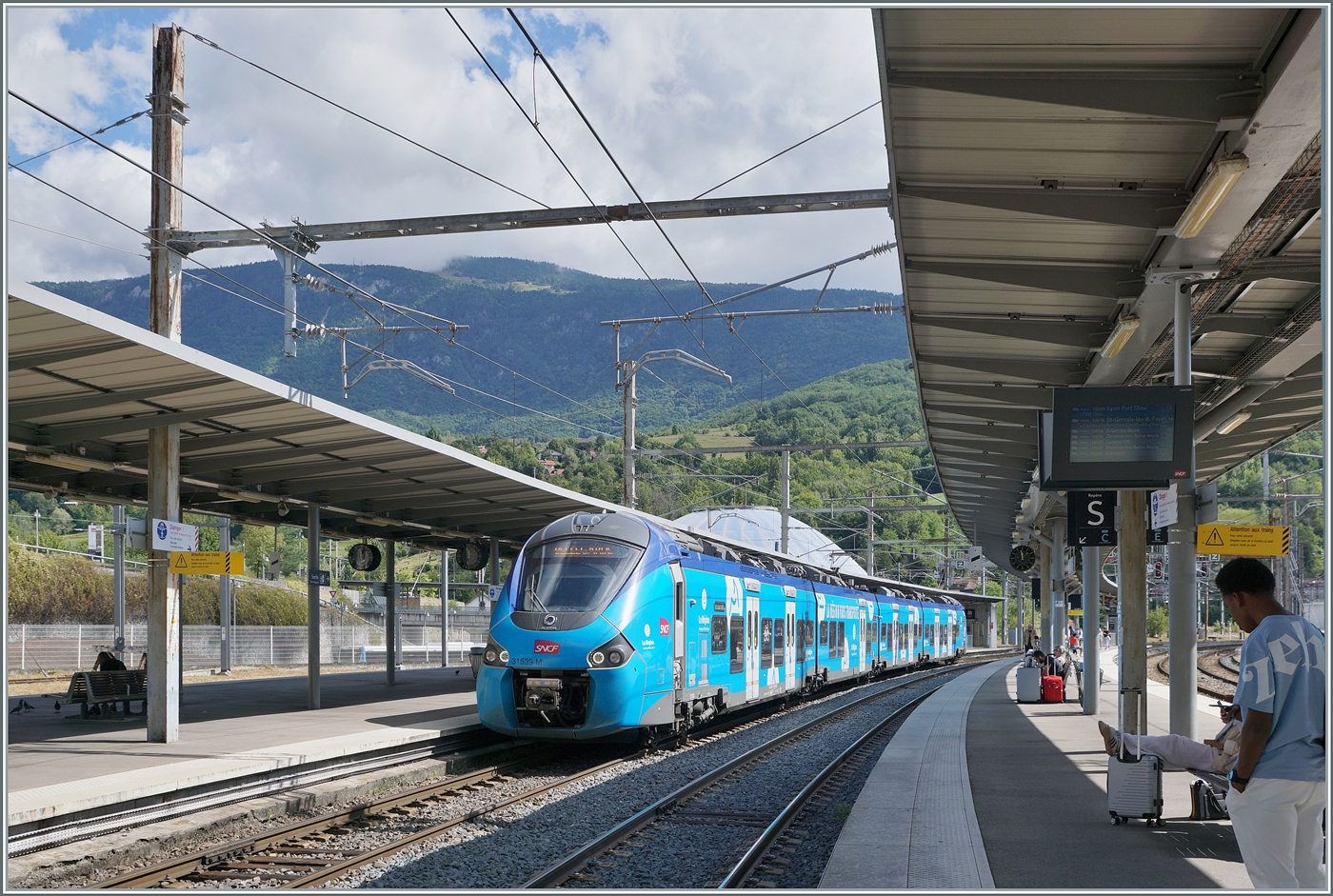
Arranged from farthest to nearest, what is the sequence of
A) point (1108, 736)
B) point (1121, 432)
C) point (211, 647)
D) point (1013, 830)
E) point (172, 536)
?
1. point (211, 647)
2. point (172, 536)
3. point (1121, 432)
4. point (1013, 830)
5. point (1108, 736)

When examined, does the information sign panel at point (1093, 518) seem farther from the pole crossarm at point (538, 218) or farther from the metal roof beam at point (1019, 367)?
the pole crossarm at point (538, 218)

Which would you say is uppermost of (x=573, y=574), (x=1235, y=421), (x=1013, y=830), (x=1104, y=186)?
(x=1104, y=186)

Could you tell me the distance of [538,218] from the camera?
49.8 feet

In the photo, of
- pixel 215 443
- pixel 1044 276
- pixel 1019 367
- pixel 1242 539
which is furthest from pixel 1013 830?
pixel 215 443

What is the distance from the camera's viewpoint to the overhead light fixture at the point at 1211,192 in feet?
24.5

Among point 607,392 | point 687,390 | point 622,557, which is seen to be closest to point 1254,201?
point 622,557

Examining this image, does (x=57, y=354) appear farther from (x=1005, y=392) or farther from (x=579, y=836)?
(x=1005, y=392)

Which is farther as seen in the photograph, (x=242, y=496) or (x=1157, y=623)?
(x=1157, y=623)

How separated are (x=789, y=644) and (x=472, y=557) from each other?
912 centimetres

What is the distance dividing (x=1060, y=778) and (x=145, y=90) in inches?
557

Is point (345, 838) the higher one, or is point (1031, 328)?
point (1031, 328)

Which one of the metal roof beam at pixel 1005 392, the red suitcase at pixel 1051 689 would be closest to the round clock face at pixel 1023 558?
the red suitcase at pixel 1051 689

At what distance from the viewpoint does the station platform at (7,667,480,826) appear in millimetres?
10078

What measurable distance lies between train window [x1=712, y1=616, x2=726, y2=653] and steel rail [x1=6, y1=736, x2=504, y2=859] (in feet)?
14.3
